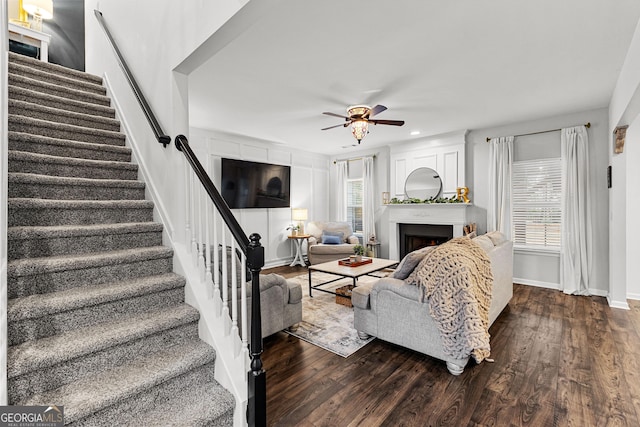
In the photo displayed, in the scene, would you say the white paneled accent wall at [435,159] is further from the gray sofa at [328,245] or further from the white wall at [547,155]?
the gray sofa at [328,245]

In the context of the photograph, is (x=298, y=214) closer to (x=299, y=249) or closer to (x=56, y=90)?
(x=299, y=249)

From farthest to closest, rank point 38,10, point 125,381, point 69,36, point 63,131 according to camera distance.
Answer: point 69,36 → point 38,10 → point 63,131 → point 125,381

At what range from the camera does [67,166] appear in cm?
227

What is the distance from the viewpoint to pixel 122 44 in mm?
3000

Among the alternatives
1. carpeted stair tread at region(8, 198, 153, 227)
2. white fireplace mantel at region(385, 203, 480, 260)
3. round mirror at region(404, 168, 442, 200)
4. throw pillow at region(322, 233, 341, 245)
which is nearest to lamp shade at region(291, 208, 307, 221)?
throw pillow at region(322, 233, 341, 245)

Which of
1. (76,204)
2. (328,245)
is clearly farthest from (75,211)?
(328,245)

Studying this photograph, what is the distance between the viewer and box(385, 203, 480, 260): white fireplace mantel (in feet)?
17.5

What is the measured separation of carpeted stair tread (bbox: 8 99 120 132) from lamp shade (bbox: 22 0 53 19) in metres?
2.84

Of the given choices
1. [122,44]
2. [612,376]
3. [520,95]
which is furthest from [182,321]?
[520,95]

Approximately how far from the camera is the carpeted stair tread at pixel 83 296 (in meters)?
1.44

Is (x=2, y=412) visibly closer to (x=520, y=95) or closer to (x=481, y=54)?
(x=481, y=54)

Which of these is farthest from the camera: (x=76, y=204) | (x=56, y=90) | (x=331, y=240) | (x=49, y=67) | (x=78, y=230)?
(x=331, y=240)

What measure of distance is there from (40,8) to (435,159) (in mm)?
6644

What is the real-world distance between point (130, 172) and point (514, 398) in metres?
3.44
